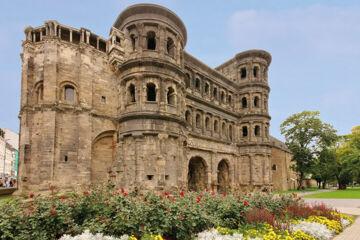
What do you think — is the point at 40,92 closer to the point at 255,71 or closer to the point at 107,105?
the point at 107,105

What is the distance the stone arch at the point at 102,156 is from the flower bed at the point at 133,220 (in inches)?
485

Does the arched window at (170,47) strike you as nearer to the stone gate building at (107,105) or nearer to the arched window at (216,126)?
the stone gate building at (107,105)

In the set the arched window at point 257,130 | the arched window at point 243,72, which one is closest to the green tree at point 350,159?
the arched window at point 257,130

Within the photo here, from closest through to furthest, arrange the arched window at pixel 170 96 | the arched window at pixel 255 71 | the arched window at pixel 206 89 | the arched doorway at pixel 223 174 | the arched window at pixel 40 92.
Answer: the arched window at pixel 170 96 < the arched window at pixel 40 92 < the arched window at pixel 206 89 < the arched doorway at pixel 223 174 < the arched window at pixel 255 71

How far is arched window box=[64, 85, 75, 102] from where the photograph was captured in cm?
1914

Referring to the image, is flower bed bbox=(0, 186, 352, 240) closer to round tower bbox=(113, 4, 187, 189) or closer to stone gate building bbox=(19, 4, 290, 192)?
round tower bbox=(113, 4, 187, 189)

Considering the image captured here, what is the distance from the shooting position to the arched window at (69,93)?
19141 mm

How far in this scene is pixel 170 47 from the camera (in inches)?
786

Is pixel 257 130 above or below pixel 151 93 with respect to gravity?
below

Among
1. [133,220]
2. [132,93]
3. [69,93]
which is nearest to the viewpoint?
[133,220]

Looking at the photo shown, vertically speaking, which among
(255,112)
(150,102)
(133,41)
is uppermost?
(133,41)

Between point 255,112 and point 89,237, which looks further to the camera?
point 255,112

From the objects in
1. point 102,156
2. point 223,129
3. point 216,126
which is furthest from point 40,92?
point 223,129

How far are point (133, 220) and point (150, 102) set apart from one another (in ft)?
39.8
